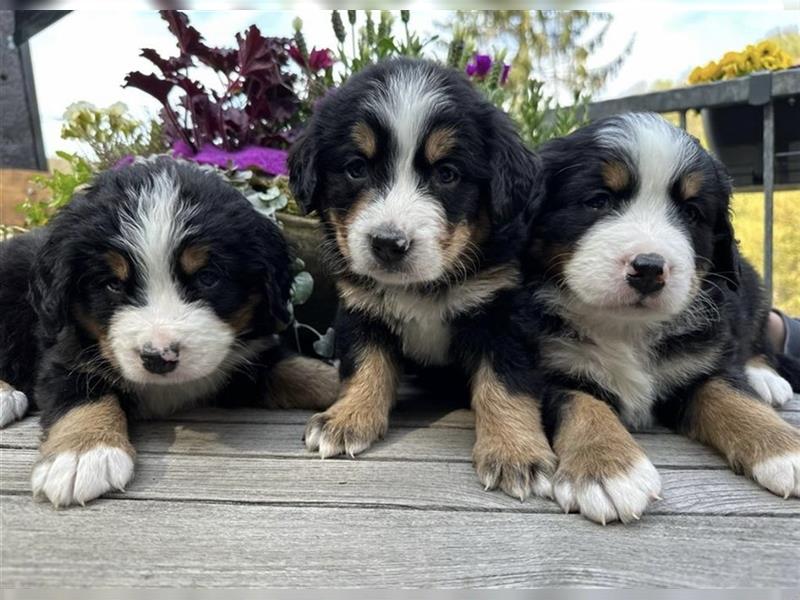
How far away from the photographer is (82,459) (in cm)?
217

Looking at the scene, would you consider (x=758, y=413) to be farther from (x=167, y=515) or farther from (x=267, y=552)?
(x=167, y=515)

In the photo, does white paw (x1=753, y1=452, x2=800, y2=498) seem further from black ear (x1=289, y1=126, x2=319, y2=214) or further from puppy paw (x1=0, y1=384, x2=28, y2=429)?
puppy paw (x1=0, y1=384, x2=28, y2=429)

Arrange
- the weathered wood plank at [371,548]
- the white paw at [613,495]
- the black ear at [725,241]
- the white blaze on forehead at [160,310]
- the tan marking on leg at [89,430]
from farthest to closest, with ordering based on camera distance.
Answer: the black ear at [725,241], the white blaze on forehead at [160,310], the tan marking on leg at [89,430], the white paw at [613,495], the weathered wood plank at [371,548]

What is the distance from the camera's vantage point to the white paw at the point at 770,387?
10.2ft

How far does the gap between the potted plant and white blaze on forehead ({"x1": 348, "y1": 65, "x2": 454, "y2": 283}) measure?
12.9 feet

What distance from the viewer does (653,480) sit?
212 cm

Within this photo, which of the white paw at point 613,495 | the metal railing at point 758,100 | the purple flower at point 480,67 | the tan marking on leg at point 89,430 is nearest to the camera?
the white paw at point 613,495

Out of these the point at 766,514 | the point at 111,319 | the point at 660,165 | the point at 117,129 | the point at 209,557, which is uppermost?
the point at 117,129

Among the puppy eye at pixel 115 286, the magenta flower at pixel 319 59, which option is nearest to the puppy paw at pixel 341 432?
the puppy eye at pixel 115 286

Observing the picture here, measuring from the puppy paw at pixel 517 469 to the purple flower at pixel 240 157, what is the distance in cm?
218

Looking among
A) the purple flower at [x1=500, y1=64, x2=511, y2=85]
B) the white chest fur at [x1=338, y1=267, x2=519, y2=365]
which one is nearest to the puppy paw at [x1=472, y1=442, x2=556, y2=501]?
the white chest fur at [x1=338, y1=267, x2=519, y2=365]

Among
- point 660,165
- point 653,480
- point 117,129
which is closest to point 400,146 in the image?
point 660,165

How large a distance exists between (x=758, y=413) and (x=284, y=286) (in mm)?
1929

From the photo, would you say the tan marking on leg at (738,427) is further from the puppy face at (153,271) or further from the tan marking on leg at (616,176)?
the puppy face at (153,271)
